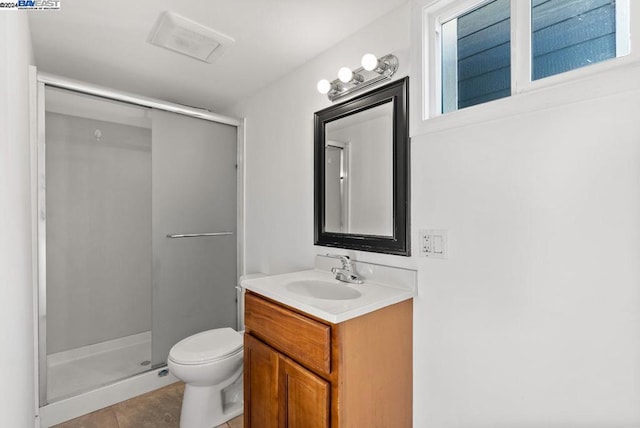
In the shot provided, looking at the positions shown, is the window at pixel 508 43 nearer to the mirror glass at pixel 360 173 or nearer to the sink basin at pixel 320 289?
the mirror glass at pixel 360 173

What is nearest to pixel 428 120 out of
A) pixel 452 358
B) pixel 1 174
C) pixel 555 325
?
pixel 555 325

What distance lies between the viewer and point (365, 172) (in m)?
1.65

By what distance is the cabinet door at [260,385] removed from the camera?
1.40 m

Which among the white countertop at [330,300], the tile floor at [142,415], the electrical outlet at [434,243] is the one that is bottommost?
the tile floor at [142,415]

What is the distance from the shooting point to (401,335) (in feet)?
4.47

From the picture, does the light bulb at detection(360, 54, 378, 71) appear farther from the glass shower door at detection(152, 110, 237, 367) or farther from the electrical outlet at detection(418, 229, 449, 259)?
the glass shower door at detection(152, 110, 237, 367)

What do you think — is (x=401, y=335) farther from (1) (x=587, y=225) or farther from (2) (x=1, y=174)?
(2) (x=1, y=174)

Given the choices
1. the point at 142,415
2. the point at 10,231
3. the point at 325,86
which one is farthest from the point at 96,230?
the point at 325,86

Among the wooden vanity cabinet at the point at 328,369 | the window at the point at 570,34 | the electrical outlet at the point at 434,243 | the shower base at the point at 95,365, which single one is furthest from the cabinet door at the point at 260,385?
the window at the point at 570,34

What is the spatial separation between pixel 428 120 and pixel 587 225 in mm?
708

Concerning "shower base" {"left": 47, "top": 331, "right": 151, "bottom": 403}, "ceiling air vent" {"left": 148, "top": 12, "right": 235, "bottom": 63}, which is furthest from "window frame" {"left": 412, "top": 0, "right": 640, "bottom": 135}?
"shower base" {"left": 47, "top": 331, "right": 151, "bottom": 403}

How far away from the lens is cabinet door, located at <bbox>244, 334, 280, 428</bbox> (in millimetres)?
1396

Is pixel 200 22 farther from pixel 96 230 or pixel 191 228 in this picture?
pixel 96 230

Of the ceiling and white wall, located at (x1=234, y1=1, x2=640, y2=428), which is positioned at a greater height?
the ceiling
